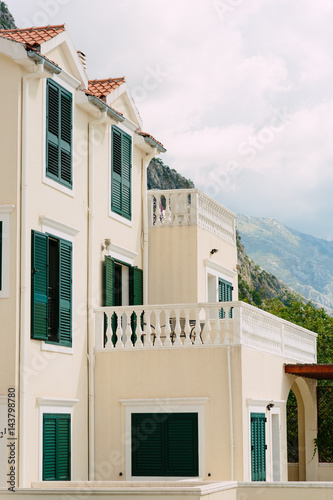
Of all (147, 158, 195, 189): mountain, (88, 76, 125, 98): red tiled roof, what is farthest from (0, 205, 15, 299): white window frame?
(147, 158, 195, 189): mountain

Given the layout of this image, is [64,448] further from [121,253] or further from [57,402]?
[121,253]

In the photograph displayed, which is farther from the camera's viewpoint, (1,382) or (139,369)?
(139,369)

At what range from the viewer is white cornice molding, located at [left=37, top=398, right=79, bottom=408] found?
16.4 m

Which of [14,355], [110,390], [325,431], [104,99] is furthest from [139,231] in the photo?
Result: [325,431]

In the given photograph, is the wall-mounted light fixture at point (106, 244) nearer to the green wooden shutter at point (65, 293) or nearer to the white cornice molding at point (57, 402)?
the green wooden shutter at point (65, 293)

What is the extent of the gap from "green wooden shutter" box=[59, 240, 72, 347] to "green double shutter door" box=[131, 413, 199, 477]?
2.20m

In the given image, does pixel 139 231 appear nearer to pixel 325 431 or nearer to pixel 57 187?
pixel 57 187

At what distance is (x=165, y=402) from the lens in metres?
17.8

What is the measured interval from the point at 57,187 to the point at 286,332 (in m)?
7.33

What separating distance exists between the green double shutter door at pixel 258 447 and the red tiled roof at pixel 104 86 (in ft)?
26.5

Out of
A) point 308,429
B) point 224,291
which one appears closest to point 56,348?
point 224,291

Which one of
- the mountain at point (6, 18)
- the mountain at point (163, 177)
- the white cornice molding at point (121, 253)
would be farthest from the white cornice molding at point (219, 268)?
the mountain at point (163, 177)

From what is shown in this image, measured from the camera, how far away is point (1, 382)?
15641mm

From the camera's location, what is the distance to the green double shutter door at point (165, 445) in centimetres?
1752
